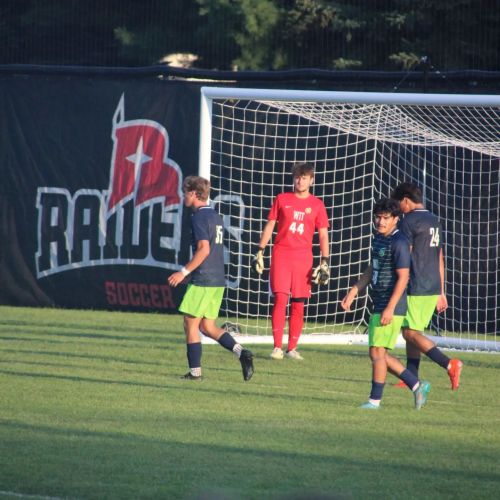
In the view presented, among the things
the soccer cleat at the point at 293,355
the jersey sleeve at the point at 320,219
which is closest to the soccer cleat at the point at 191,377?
the soccer cleat at the point at 293,355

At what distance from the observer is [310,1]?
1185 inches

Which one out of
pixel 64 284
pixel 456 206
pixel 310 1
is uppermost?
pixel 310 1

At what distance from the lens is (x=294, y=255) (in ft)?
41.7

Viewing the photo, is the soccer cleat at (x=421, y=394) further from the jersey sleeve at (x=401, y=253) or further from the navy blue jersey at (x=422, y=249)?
the navy blue jersey at (x=422, y=249)

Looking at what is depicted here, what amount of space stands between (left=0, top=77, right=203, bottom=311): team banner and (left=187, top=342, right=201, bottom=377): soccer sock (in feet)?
22.3

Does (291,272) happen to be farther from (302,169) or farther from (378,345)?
(378,345)

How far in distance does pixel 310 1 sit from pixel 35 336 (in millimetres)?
17810

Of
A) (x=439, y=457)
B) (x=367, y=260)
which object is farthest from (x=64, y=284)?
(x=439, y=457)

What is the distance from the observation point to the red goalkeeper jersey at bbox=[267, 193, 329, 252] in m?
12.6

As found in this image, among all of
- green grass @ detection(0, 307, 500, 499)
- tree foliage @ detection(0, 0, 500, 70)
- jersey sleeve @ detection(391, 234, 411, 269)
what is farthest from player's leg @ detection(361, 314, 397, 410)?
tree foliage @ detection(0, 0, 500, 70)

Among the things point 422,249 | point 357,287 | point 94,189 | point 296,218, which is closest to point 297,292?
point 296,218

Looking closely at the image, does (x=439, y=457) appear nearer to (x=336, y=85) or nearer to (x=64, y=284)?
(x=336, y=85)

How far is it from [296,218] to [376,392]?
3535mm

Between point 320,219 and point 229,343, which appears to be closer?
point 229,343
